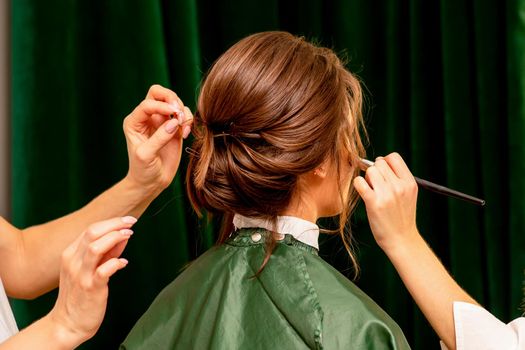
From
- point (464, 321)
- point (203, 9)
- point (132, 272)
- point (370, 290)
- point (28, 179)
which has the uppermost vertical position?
point (203, 9)

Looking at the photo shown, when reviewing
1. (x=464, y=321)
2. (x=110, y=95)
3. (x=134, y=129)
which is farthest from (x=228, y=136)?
(x=110, y=95)

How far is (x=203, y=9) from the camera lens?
1682mm

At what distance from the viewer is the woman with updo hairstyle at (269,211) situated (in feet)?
3.14

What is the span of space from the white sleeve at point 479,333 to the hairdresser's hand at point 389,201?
0.38ft

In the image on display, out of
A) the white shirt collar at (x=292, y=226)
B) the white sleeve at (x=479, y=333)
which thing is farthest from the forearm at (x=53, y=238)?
the white sleeve at (x=479, y=333)

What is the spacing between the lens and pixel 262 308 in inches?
38.6

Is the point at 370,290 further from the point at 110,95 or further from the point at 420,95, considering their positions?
the point at 110,95

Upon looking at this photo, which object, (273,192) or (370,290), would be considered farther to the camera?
(370,290)

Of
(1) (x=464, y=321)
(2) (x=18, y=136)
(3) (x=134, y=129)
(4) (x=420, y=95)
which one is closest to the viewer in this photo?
(1) (x=464, y=321)

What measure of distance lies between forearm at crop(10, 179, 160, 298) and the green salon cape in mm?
215

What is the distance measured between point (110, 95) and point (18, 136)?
199mm

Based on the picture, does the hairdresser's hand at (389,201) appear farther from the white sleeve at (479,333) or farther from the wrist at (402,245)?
the white sleeve at (479,333)

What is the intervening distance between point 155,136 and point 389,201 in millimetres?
380

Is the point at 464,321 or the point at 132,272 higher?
the point at 464,321
